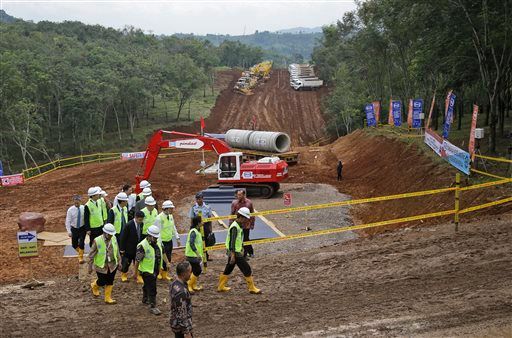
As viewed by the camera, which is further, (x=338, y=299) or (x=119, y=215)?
(x=119, y=215)

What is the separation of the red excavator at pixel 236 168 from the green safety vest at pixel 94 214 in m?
11.5

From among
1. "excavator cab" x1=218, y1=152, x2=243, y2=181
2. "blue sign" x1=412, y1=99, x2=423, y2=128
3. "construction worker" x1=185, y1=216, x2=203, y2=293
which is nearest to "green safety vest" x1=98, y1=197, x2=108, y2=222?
"construction worker" x1=185, y1=216, x2=203, y2=293

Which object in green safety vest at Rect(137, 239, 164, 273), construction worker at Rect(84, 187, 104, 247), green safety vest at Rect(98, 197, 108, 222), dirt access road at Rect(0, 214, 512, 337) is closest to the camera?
dirt access road at Rect(0, 214, 512, 337)

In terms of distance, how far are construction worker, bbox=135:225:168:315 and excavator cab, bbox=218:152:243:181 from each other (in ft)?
47.0

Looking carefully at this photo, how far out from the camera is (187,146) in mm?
24688

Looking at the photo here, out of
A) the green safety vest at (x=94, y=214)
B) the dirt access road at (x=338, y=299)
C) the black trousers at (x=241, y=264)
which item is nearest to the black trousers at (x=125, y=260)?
the dirt access road at (x=338, y=299)

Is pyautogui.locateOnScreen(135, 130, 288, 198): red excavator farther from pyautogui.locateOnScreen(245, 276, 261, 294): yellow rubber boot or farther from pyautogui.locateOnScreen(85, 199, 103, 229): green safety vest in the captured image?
pyautogui.locateOnScreen(245, 276, 261, 294): yellow rubber boot

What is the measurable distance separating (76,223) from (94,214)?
0.86 m

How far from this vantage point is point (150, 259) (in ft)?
33.6

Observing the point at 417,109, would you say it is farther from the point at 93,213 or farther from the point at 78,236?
the point at 93,213

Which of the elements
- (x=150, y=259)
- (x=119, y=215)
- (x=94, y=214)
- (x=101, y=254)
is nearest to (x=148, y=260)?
(x=150, y=259)

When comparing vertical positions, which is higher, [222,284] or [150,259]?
[150,259]

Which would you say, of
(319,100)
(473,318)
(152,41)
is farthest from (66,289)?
(152,41)

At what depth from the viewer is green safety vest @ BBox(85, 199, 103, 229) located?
13.1 metres
